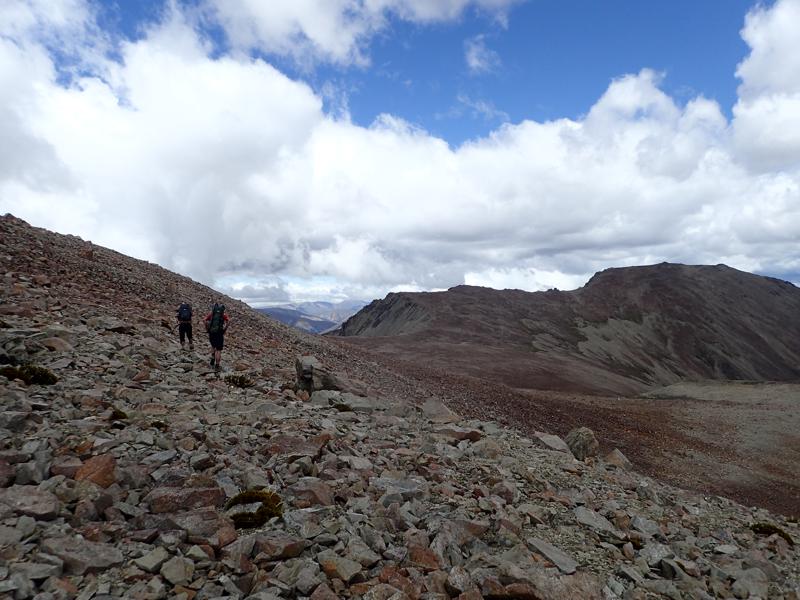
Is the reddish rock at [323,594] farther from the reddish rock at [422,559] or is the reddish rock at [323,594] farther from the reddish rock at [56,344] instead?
the reddish rock at [56,344]

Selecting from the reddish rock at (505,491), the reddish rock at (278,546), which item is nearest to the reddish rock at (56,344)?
the reddish rock at (278,546)

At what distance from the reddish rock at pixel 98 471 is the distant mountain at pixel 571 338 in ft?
214

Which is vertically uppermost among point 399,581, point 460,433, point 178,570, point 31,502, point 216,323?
point 216,323

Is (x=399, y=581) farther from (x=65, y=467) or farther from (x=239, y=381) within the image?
(x=239, y=381)

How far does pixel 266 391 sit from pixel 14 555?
441 inches

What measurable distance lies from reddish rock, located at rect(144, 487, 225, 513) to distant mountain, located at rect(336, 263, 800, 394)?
64.7 meters

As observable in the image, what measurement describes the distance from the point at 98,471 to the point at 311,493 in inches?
155

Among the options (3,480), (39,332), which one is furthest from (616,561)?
(39,332)

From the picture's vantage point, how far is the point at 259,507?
912 centimetres

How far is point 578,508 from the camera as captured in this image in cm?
1189

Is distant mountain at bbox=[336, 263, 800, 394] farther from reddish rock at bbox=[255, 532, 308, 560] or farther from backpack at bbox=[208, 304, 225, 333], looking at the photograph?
reddish rock at bbox=[255, 532, 308, 560]

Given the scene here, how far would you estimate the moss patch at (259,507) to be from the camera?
880 cm

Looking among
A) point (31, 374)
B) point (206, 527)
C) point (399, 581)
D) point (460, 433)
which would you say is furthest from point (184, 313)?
point (399, 581)

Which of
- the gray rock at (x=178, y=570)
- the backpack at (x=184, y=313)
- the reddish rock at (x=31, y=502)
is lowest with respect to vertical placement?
the gray rock at (x=178, y=570)
